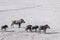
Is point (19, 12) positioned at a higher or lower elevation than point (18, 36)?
higher

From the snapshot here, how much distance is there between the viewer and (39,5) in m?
6.94

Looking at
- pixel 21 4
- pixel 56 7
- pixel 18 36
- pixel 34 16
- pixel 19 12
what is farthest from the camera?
pixel 21 4

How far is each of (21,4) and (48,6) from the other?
873 millimetres

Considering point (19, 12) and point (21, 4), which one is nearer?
point (19, 12)

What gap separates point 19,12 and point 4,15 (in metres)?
0.45

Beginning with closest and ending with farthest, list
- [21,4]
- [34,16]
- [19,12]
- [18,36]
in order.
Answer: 1. [18,36]
2. [34,16]
3. [19,12]
4. [21,4]

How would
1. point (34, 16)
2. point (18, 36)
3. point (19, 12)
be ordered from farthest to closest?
point (19, 12), point (34, 16), point (18, 36)

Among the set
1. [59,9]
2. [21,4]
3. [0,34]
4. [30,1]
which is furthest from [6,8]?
[0,34]

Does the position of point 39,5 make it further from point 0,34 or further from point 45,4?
point 0,34

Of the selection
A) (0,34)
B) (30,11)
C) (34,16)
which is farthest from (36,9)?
(0,34)

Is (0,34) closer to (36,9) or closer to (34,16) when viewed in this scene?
(34,16)

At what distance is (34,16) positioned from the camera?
5.79 m

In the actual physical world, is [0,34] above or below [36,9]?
below

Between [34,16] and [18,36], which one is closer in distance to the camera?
[18,36]
